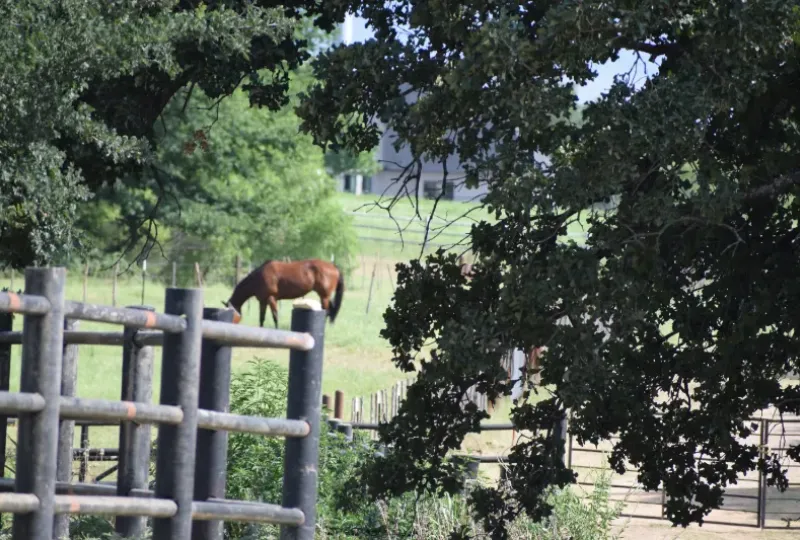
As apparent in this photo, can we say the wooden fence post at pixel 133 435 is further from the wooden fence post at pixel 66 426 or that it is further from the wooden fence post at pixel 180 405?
the wooden fence post at pixel 180 405

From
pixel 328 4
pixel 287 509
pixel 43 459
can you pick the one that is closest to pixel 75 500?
pixel 43 459

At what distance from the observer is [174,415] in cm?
361

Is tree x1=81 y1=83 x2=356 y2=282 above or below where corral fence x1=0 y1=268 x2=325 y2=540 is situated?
above

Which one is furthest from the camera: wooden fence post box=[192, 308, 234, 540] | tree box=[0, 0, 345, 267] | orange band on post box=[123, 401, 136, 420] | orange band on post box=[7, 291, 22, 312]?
tree box=[0, 0, 345, 267]

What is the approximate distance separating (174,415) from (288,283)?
31.7 m

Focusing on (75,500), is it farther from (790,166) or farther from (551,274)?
(790,166)

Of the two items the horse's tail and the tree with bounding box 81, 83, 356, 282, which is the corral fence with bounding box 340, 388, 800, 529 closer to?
the horse's tail

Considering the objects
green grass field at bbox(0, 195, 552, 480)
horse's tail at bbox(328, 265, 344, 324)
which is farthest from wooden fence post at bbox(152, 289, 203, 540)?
horse's tail at bbox(328, 265, 344, 324)

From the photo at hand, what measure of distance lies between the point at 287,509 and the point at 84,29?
647cm

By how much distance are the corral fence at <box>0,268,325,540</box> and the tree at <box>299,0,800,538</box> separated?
2687 mm

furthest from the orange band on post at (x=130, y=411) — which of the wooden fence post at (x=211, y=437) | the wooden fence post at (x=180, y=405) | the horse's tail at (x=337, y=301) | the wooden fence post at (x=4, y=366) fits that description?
the horse's tail at (x=337, y=301)

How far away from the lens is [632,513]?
534 inches

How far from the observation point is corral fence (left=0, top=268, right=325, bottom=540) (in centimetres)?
329

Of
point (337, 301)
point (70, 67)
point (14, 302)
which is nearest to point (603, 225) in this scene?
point (14, 302)
